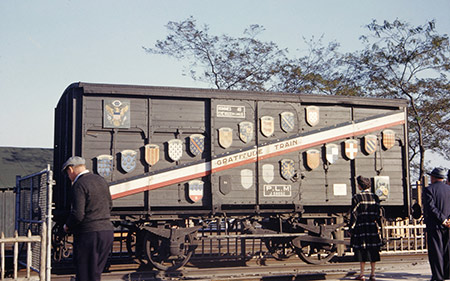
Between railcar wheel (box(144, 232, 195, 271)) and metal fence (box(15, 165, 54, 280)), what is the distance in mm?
2353

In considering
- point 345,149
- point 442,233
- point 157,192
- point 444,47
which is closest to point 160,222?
point 157,192

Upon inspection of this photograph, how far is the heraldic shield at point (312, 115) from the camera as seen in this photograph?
11.8 m

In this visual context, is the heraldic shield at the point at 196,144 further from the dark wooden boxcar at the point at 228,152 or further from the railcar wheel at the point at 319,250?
the railcar wheel at the point at 319,250

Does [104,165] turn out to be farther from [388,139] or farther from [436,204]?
[388,139]

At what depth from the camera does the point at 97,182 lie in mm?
6410

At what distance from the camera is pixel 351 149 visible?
12.0 m

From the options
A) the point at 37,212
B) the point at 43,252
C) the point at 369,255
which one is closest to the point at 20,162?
the point at 37,212

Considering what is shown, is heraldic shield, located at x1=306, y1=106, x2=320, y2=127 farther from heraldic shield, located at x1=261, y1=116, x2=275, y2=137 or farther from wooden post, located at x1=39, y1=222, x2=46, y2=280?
wooden post, located at x1=39, y1=222, x2=46, y2=280

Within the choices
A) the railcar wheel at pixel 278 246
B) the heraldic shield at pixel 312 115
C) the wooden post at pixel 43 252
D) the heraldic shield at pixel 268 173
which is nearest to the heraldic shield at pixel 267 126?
the heraldic shield at pixel 268 173

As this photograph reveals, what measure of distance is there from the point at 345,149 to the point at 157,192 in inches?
170

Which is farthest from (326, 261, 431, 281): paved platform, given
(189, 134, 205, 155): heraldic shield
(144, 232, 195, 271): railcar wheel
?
(189, 134, 205, 155): heraldic shield

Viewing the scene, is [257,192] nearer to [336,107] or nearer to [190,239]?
[190,239]

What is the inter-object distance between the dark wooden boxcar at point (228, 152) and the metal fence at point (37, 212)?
723mm

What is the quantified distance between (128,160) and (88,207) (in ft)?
13.8
